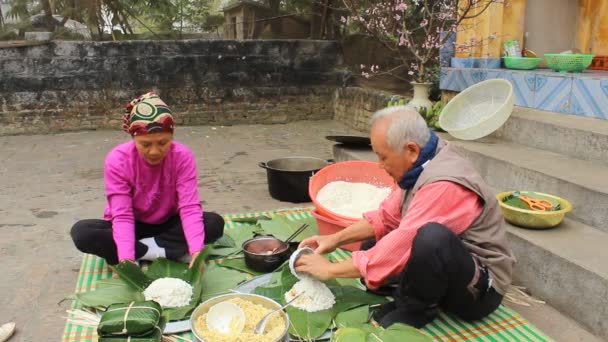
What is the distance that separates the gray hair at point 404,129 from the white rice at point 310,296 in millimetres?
680

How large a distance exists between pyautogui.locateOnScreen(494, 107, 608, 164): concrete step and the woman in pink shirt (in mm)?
2248

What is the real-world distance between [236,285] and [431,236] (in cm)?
105

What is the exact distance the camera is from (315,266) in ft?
6.18

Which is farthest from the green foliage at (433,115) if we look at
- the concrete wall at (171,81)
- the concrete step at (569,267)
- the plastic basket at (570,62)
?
the concrete wall at (171,81)

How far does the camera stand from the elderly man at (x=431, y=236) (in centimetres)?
172

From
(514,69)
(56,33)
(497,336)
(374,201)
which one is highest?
(56,33)

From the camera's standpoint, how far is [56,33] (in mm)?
6938

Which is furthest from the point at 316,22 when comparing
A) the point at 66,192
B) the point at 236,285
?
the point at 236,285

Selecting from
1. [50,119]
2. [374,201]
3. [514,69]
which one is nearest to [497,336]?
[374,201]

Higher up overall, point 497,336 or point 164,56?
point 164,56

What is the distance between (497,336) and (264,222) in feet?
4.99

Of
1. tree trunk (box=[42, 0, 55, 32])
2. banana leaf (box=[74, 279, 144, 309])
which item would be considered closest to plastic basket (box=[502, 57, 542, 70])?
banana leaf (box=[74, 279, 144, 309])

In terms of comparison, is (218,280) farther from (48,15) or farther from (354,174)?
(48,15)

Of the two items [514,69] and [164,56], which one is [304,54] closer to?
[164,56]
